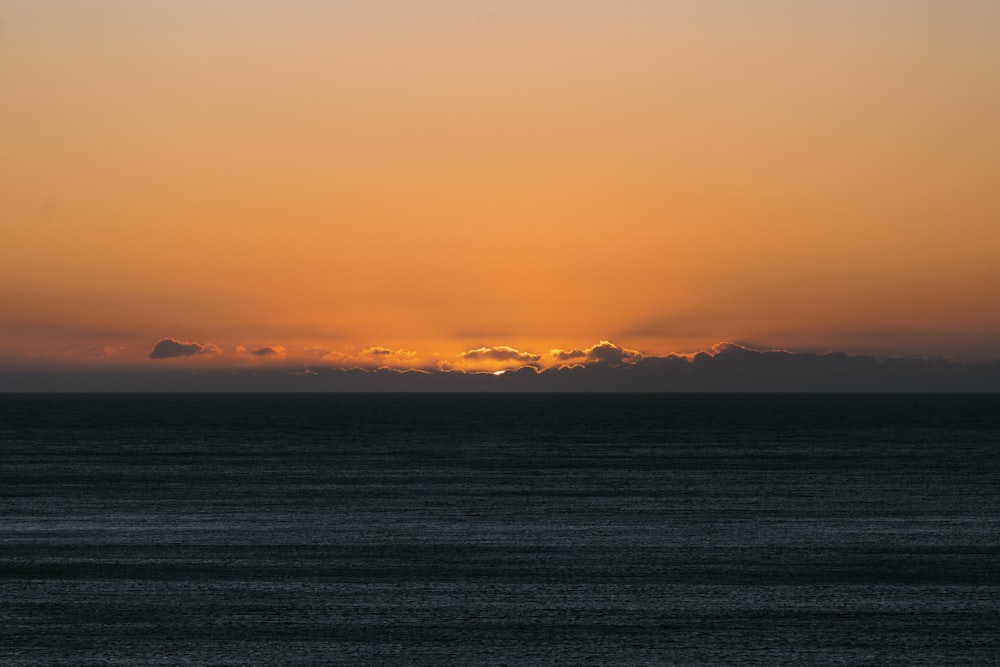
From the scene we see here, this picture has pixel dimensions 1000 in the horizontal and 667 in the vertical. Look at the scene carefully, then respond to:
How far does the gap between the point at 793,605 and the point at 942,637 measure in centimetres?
466

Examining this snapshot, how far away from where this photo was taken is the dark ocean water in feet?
87.9

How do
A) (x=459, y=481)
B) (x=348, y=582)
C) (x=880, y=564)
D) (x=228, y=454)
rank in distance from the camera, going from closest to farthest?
(x=348, y=582) < (x=880, y=564) < (x=459, y=481) < (x=228, y=454)

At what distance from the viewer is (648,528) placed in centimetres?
4862

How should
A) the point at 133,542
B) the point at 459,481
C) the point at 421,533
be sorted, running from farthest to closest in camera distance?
the point at 459,481 → the point at 421,533 → the point at 133,542

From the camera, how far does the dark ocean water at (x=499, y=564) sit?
2678 cm

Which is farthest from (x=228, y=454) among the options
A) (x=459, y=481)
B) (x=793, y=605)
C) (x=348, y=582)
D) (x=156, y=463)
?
(x=793, y=605)

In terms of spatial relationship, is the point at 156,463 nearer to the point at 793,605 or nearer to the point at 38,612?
the point at 38,612

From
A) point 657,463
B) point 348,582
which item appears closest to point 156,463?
point 657,463

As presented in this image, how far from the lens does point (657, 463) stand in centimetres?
9219

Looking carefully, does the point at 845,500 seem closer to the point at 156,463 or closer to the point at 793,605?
the point at 793,605

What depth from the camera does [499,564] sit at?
127 feet

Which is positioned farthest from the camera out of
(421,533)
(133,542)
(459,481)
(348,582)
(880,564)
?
(459,481)

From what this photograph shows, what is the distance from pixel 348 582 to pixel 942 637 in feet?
53.6

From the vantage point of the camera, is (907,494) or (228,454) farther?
(228,454)
